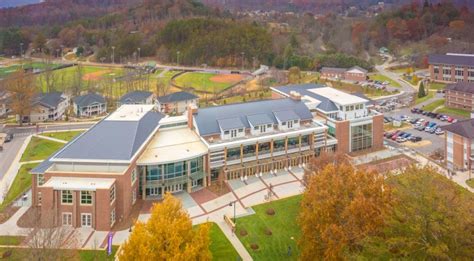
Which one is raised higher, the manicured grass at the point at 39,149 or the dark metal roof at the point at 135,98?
the dark metal roof at the point at 135,98

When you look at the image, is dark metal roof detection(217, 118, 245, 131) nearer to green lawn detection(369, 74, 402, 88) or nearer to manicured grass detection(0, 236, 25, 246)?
manicured grass detection(0, 236, 25, 246)

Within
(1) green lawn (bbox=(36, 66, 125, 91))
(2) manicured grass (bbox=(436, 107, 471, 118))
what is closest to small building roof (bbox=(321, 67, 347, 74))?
(2) manicured grass (bbox=(436, 107, 471, 118))

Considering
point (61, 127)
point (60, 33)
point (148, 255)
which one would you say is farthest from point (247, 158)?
point (60, 33)

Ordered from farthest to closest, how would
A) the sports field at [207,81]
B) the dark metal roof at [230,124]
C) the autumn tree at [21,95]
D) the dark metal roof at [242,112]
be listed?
the sports field at [207,81], the autumn tree at [21,95], the dark metal roof at [242,112], the dark metal roof at [230,124]

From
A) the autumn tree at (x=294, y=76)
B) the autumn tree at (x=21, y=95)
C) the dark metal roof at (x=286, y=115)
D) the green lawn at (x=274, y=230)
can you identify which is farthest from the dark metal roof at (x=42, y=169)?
the autumn tree at (x=294, y=76)

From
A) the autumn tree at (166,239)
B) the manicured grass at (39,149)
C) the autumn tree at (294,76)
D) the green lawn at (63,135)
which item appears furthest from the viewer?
the autumn tree at (294,76)

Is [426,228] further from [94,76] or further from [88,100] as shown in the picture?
[94,76]

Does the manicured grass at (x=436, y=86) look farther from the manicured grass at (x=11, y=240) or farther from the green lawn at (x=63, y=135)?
the manicured grass at (x=11, y=240)
